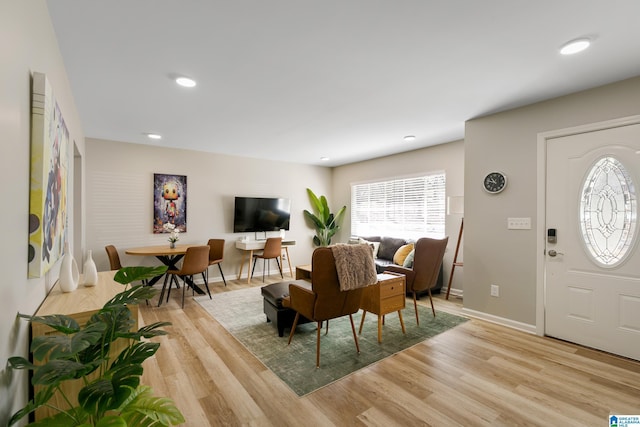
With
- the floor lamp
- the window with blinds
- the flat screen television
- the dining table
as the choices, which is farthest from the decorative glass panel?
the flat screen television

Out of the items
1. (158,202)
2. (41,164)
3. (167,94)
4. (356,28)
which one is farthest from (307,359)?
(158,202)

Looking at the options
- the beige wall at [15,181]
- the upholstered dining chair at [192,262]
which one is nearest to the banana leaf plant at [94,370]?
the beige wall at [15,181]

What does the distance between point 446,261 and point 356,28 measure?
4.01 meters

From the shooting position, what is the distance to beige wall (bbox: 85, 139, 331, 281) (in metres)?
4.52

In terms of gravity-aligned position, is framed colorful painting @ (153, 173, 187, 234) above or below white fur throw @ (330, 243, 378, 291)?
above

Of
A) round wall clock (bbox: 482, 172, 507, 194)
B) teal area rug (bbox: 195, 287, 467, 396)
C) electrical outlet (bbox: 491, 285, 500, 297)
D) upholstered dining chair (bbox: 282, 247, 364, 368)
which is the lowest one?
teal area rug (bbox: 195, 287, 467, 396)

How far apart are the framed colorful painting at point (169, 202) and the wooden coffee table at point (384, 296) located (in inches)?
143

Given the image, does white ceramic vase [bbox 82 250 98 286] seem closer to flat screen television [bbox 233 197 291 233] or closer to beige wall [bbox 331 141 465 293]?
flat screen television [bbox 233 197 291 233]

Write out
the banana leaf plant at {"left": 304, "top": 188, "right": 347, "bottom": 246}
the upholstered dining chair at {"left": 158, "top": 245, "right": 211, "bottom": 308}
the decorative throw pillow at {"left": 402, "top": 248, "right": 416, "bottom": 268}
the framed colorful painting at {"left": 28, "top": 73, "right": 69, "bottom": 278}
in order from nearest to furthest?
1. the framed colorful painting at {"left": 28, "top": 73, "right": 69, "bottom": 278}
2. the upholstered dining chair at {"left": 158, "top": 245, "right": 211, "bottom": 308}
3. the decorative throw pillow at {"left": 402, "top": 248, "right": 416, "bottom": 268}
4. the banana leaf plant at {"left": 304, "top": 188, "right": 347, "bottom": 246}

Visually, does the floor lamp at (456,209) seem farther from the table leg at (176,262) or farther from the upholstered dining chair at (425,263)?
the table leg at (176,262)

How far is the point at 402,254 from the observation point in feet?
15.7

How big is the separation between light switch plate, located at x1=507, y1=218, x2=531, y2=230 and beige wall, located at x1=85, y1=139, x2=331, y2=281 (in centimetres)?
427

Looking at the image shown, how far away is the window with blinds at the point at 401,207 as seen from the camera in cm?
502

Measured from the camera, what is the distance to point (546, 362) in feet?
8.34
